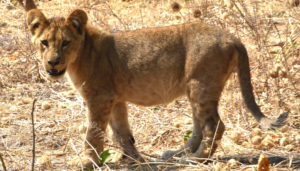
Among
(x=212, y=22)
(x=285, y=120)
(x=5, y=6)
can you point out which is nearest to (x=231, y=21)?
(x=212, y=22)

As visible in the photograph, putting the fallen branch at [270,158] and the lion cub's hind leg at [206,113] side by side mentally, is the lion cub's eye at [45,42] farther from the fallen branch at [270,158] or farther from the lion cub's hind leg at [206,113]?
the fallen branch at [270,158]

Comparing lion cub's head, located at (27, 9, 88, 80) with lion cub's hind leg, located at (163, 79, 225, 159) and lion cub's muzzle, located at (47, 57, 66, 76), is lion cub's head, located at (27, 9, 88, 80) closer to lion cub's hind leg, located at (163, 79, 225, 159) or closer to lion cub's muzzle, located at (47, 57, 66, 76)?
lion cub's muzzle, located at (47, 57, 66, 76)

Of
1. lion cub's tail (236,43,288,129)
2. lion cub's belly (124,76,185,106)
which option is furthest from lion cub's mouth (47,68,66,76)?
lion cub's tail (236,43,288,129)

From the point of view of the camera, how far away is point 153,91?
5.38 meters

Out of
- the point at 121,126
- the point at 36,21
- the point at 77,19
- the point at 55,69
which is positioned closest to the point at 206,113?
the point at 121,126

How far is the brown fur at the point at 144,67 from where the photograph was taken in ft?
16.5

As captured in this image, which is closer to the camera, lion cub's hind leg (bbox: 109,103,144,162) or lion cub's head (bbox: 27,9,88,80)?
lion cub's head (bbox: 27,9,88,80)

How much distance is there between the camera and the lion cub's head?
514cm

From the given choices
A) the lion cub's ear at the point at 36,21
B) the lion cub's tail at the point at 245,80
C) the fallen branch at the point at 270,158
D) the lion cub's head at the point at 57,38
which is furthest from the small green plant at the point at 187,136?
the lion cub's ear at the point at 36,21

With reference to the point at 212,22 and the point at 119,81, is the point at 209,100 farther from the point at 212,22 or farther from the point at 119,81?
the point at 212,22

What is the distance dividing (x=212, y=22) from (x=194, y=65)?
3.18 meters

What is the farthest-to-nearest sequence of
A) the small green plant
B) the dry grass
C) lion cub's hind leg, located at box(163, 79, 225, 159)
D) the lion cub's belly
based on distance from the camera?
1. the small green plant
2. the dry grass
3. the lion cub's belly
4. lion cub's hind leg, located at box(163, 79, 225, 159)

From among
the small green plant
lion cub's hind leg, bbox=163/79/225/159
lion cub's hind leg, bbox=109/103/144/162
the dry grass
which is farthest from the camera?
the small green plant

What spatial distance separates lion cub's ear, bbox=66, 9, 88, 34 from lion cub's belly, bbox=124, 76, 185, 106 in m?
0.83
